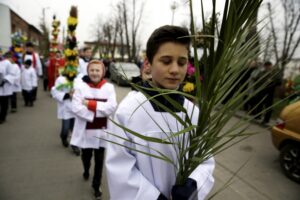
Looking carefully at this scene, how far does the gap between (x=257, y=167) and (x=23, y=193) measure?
162 inches

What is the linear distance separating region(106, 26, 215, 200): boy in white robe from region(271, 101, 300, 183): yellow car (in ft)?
11.0

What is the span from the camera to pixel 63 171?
4.06 meters

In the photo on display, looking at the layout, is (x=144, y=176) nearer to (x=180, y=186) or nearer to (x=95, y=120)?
(x=180, y=186)

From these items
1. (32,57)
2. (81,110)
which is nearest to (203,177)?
(81,110)

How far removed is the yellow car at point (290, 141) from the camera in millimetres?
4223

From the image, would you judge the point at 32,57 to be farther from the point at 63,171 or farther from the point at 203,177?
the point at 203,177

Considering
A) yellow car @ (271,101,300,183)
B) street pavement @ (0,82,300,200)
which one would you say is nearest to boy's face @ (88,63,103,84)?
street pavement @ (0,82,300,200)

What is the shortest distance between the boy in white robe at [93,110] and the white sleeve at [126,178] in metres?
1.83

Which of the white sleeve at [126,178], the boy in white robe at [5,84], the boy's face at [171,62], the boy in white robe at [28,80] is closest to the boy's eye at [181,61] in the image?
the boy's face at [171,62]

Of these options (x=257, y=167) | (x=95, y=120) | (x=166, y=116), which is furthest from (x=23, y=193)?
(x=257, y=167)

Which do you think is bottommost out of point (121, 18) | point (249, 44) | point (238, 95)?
point (238, 95)

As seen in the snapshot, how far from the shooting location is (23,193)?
131 inches

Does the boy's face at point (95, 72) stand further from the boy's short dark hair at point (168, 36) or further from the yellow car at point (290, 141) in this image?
the yellow car at point (290, 141)

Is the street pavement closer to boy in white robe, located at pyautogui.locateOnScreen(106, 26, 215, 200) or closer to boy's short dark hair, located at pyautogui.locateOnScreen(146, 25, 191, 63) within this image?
boy in white robe, located at pyautogui.locateOnScreen(106, 26, 215, 200)
